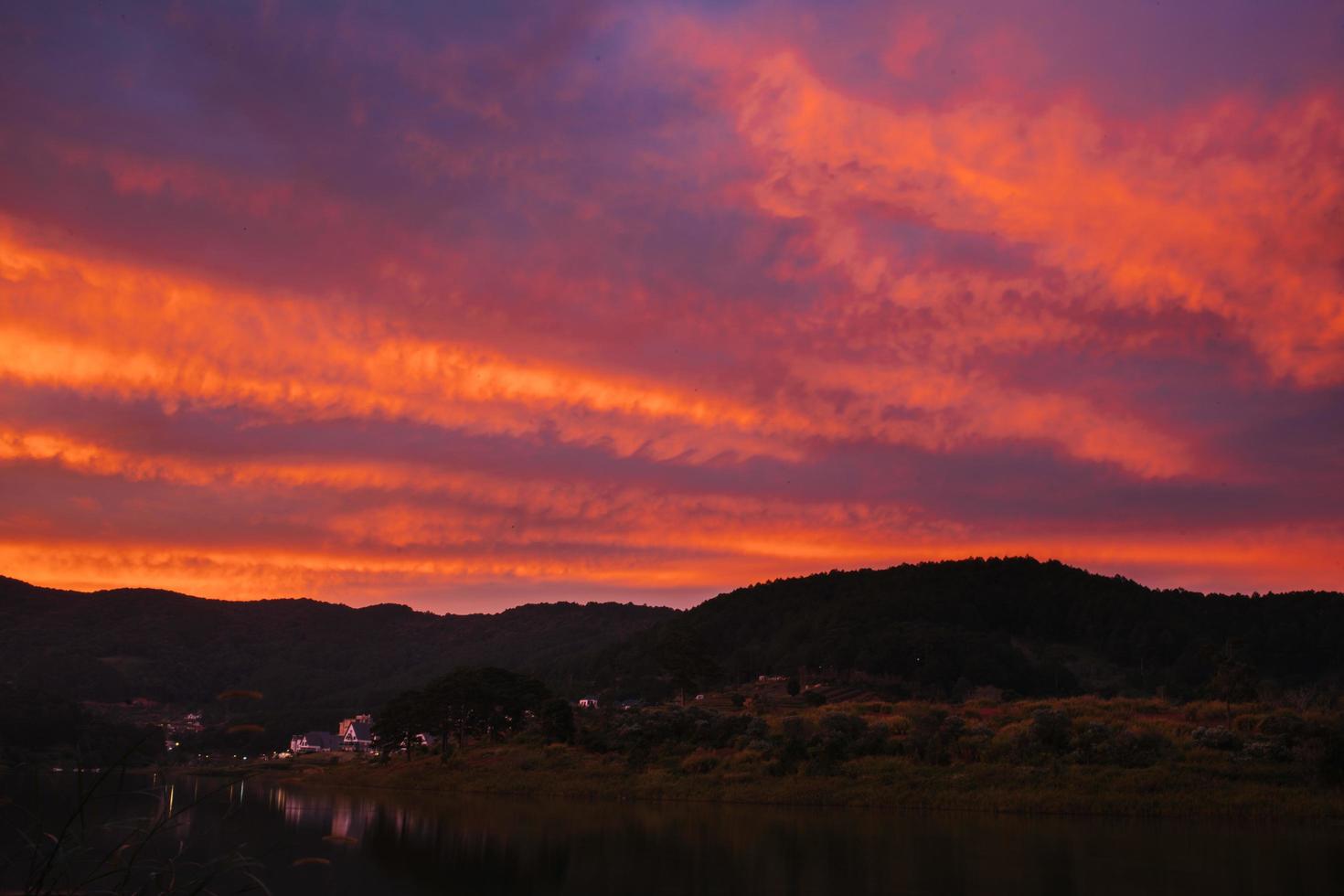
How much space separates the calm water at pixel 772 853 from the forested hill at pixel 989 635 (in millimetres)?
41413

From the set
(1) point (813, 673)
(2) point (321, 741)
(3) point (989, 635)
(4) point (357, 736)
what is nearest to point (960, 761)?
(1) point (813, 673)

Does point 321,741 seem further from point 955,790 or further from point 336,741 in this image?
point 955,790

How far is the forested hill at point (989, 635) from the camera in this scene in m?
94.4

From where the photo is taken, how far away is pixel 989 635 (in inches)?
4557

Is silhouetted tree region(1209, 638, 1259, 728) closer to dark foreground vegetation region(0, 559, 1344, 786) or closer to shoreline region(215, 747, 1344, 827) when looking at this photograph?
dark foreground vegetation region(0, 559, 1344, 786)

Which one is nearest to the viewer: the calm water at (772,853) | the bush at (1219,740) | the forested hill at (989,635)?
the calm water at (772,853)

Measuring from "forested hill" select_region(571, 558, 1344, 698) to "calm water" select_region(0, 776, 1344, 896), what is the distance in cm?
4141

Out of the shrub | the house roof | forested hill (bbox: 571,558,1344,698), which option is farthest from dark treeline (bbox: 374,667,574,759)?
the house roof

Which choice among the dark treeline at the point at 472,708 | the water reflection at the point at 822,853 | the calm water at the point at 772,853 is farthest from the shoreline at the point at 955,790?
the dark treeline at the point at 472,708

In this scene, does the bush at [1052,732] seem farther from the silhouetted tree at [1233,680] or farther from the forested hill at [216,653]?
the forested hill at [216,653]

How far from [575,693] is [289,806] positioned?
6616cm

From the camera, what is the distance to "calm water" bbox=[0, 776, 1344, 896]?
23.6m

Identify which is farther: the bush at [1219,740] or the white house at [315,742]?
the white house at [315,742]

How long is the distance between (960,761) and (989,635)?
73.0 m
